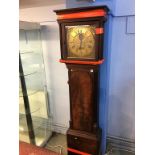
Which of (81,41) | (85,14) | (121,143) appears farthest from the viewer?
(121,143)

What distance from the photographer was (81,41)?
56.3 inches

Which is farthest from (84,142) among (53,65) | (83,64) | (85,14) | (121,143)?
(85,14)

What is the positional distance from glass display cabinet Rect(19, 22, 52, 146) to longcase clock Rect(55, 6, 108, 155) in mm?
592

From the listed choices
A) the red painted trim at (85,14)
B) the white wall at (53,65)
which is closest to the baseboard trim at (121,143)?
the white wall at (53,65)

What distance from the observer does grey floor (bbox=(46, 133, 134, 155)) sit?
1.92m

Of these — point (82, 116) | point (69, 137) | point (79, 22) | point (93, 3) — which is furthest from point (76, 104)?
point (93, 3)

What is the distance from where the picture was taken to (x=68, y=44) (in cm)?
148

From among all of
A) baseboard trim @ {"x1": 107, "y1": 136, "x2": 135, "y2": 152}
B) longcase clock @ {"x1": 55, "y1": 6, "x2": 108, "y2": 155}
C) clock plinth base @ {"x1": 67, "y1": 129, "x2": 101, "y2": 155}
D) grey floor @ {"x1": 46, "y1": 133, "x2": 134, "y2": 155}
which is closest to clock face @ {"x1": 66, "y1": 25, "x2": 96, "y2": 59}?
longcase clock @ {"x1": 55, "y1": 6, "x2": 108, "y2": 155}

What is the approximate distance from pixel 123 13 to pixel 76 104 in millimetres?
1058

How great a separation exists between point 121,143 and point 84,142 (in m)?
0.55

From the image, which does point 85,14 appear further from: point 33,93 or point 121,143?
point 121,143

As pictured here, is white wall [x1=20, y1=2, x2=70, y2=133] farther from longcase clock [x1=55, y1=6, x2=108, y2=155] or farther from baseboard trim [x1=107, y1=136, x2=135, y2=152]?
baseboard trim [x1=107, y1=136, x2=135, y2=152]
